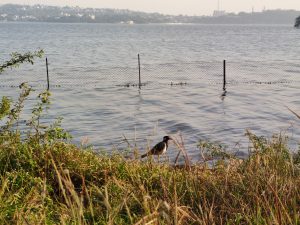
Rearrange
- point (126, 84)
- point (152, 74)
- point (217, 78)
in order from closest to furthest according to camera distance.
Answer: point (126, 84), point (217, 78), point (152, 74)

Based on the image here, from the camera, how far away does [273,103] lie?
1125 inches

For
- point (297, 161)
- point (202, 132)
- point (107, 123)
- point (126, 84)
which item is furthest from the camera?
point (126, 84)

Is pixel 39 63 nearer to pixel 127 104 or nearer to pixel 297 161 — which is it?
pixel 127 104

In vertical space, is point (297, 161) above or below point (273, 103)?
above

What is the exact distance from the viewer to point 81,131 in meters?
21.0

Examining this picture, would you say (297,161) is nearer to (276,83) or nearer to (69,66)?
(276,83)

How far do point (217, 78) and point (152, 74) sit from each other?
6.29 metres

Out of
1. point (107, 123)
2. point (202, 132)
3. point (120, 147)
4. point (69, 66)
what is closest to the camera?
point (120, 147)

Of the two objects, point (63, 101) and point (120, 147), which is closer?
point (120, 147)

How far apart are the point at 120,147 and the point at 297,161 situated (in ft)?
26.9

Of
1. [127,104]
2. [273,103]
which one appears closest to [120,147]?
[127,104]

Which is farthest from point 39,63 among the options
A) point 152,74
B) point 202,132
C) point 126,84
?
point 202,132

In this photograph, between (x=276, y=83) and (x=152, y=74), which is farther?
(x=152, y=74)

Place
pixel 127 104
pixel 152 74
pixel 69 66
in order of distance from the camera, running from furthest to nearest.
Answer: pixel 69 66, pixel 152 74, pixel 127 104
